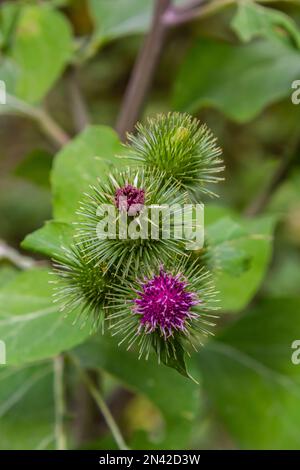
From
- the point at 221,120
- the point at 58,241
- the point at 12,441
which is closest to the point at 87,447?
the point at 12,441

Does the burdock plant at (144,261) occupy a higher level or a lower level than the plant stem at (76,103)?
lower

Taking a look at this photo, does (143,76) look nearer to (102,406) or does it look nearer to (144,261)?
(102,406)

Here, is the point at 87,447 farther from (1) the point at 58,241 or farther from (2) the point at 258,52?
(2) the point at 258,52

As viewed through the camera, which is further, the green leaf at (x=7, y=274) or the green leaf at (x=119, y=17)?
the green leaf at (x=119, y=17)

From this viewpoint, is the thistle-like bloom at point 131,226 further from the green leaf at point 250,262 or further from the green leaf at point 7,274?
the green leaf at point 7,274

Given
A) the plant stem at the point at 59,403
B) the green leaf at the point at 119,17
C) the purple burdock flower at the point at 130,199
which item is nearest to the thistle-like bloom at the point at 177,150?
the purple burdock flower at the point at 130,199

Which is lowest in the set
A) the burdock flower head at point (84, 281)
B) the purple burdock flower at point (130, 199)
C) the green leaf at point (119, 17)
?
the burdock flower head at point (84, 281)

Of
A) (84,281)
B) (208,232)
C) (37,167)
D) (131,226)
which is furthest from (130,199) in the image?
(37,167)

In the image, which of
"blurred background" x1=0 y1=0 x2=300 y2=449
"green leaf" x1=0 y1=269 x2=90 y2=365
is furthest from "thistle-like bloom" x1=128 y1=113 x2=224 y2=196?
"green leaf" x1=0 y1=269 x2=90 y2=365
